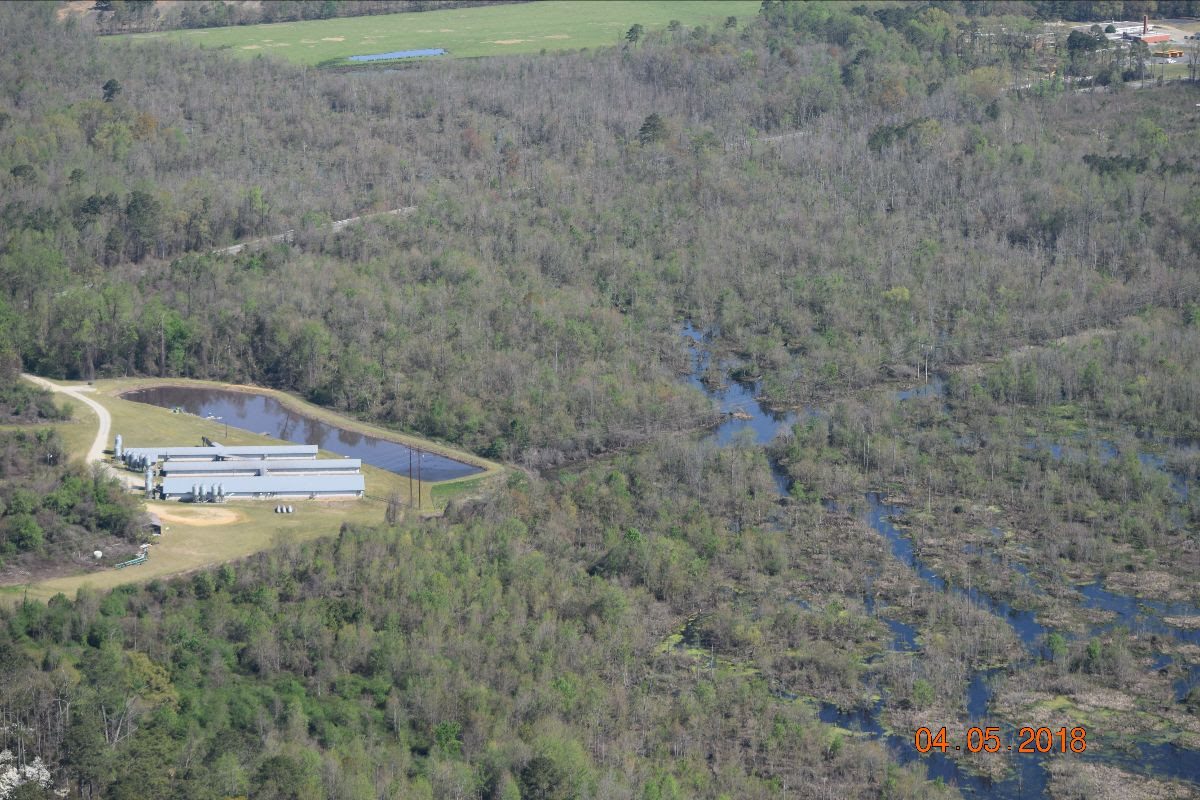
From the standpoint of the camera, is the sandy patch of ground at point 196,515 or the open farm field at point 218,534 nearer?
the open farm field at point 218,534

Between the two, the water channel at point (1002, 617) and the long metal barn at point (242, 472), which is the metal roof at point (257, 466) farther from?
the water channel at point (1002, 617)

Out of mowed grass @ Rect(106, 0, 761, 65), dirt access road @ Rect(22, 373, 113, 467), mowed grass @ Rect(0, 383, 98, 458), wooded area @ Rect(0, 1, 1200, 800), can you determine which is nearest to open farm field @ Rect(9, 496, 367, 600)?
wooded area @ Rect(0, 1, 1200, 800)

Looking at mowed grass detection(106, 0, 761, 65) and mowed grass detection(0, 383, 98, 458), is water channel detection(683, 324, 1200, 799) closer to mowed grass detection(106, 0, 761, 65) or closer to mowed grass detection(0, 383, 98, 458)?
mowed grass detection(0, 383, 98, 458)

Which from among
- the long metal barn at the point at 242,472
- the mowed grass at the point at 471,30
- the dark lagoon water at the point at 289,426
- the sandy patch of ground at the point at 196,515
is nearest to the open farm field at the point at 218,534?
the sandy patch of ground at the point at 196,515

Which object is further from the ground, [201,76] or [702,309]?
[201,76]

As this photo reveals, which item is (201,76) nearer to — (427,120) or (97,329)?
(427,120)

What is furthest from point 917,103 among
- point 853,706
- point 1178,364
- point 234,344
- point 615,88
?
point 853,706
